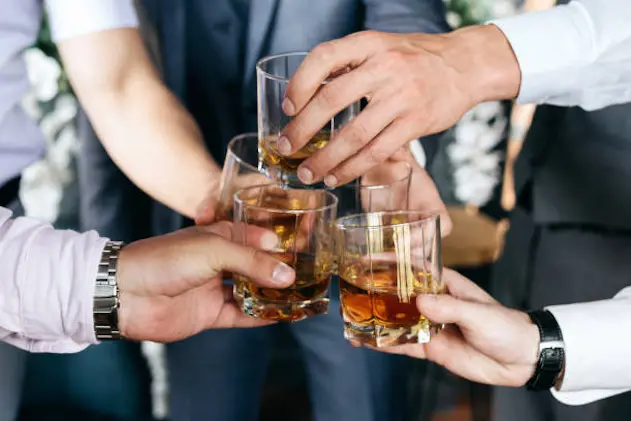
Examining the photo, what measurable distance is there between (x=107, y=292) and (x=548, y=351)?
1.85ft

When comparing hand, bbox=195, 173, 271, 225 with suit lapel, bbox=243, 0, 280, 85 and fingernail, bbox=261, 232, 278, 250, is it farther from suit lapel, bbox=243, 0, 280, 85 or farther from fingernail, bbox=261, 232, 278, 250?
suit lapel, bbox=243, 0, 280, 85

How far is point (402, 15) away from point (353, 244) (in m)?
0.64

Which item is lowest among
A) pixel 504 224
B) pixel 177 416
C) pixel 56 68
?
pixel 177 416

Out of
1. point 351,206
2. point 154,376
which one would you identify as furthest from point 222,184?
point 154,376

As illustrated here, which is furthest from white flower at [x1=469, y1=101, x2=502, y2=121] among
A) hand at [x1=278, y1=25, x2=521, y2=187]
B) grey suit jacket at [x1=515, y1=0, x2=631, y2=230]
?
hand at [x1=278, y1=25, x2=521, y2=187]

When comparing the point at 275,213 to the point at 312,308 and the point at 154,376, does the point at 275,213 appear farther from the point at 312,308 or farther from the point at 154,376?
the point at 154,376

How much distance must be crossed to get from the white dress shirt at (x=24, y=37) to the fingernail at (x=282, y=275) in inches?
23.1

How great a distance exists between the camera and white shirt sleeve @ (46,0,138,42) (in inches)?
56.4

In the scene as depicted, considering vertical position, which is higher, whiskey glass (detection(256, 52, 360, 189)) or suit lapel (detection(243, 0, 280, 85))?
suit lapel (detection(243, 0, 280, 85))

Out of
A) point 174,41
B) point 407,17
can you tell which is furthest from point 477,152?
point 174,41

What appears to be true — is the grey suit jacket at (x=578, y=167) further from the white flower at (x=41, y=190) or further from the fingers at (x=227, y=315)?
the white flower at (x=41, y=190)

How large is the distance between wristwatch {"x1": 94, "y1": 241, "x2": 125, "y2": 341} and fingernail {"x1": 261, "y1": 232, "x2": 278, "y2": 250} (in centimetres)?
21

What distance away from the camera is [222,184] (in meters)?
1.25

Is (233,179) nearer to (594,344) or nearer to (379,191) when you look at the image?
(379,191)
